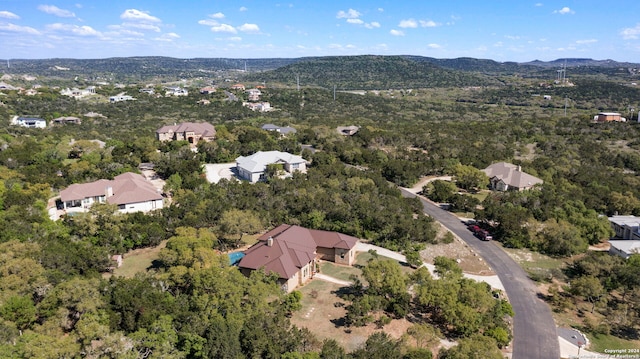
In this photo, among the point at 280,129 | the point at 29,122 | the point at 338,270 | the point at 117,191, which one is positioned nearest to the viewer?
the point at 338,270

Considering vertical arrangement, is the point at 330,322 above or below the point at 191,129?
below

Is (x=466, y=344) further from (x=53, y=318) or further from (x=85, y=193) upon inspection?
(x=85, y=193)

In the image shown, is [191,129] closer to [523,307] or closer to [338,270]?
[338,270]

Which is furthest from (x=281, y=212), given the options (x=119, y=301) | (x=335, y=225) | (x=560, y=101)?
(x=560, y=101)

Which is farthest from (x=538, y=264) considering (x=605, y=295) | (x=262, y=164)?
(x=262, y=164)

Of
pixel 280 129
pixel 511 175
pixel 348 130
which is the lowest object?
pixel 511 175

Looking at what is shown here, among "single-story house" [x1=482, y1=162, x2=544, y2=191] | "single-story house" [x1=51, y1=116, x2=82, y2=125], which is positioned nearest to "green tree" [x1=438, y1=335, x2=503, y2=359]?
"single-story house" [x1=482, y1=162, x2=544, y2=191]

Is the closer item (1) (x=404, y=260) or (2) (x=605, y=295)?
(2) (x=605, y=295)
